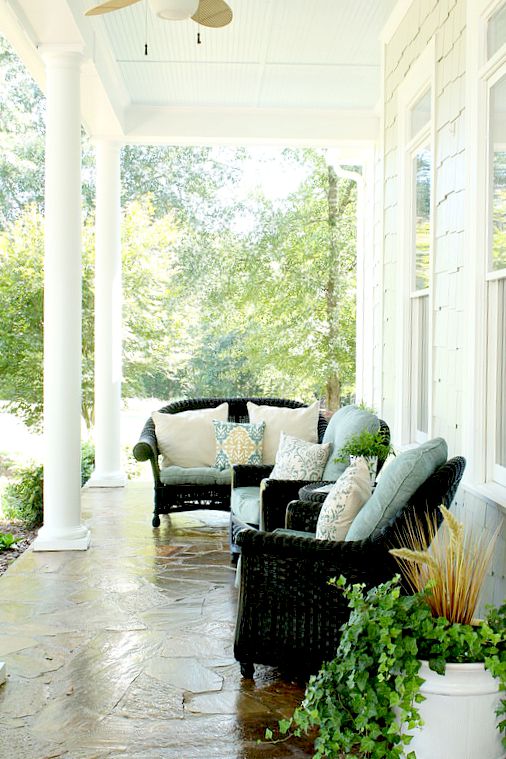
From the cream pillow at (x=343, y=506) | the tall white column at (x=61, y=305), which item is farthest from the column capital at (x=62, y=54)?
the cream pillow at (x=343, y=506)

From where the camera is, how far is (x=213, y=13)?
4.32 meters

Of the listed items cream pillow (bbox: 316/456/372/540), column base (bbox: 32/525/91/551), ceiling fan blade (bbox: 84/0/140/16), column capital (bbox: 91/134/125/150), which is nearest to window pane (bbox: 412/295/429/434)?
cream pillow (bbox: 316/456/372/540)

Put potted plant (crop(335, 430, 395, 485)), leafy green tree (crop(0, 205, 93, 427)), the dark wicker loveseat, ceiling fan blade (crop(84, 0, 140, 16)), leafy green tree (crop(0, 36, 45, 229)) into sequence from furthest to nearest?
leafy green tree (crop(0, 36, 45, 229))
leafy green tree (crop(0, 205, 93, 427))
the dark wicker loveseat
potted plant (crop(335, 430, 395, 485))
ceiling fan blade (crop(84, 0, 140, 16))

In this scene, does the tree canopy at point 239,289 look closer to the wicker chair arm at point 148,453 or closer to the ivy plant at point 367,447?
the wicker chair arm at point 148,453

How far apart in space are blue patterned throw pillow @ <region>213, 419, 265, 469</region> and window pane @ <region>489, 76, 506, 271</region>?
9.65ft

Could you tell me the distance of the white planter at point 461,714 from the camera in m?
2.44

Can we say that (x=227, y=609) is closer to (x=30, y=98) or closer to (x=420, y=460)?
(x=420, y=460)

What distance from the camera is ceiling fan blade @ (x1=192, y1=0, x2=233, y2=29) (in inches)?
167

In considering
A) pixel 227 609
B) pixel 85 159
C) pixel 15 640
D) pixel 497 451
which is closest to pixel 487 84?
pixel 497 451

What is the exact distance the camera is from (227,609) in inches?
173

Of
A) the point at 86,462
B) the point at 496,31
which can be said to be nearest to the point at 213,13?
the point at 496,31

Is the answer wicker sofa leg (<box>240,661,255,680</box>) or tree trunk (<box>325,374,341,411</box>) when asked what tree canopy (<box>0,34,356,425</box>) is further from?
wicker sofa leg (<box>240,661,255,680</box>)

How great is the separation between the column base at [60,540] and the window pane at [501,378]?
2.84 metres

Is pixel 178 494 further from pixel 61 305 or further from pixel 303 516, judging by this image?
pixel 303 516
